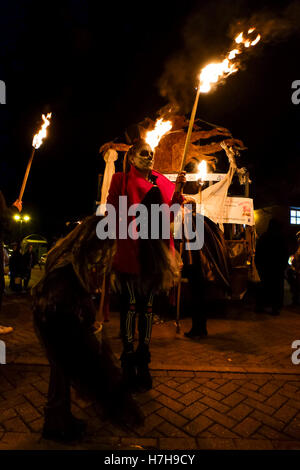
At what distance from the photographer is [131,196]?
119 inches

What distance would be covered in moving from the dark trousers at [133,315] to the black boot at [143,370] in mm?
31

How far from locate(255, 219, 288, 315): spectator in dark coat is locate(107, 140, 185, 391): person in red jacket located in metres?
4.96

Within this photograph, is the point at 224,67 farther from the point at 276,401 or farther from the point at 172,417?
the point at 172,417

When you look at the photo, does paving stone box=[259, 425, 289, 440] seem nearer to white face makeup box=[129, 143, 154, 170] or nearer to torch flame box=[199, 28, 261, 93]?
white face makeup box=[129, 143, 154, 170]

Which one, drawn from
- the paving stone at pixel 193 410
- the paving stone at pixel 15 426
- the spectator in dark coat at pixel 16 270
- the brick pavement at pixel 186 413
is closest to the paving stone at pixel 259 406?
the brick pavement at pixel 186 413

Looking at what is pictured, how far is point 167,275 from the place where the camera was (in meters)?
2.80

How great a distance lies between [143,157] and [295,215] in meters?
20.4

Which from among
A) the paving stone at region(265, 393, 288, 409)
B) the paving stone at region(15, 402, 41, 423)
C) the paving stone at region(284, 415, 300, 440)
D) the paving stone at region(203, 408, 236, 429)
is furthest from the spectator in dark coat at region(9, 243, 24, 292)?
the paving stone at region(284, 415, 300, 440)

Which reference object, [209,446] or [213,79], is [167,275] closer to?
[209,446]

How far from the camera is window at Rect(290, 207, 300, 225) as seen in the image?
20188mm

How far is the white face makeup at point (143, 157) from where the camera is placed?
3166mm

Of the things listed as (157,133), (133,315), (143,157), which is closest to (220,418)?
(133,315)

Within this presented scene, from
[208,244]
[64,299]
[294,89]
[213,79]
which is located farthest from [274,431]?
[294,89]

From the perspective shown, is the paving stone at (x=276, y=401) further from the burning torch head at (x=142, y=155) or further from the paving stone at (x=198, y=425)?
the burning torch head at (x=142, y=155)
